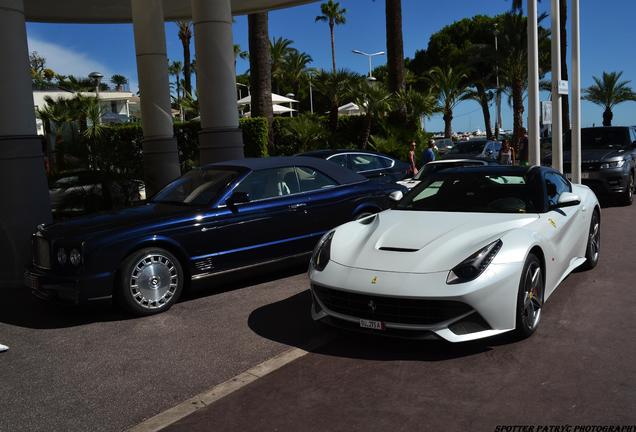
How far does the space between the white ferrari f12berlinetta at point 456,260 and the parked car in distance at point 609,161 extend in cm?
744

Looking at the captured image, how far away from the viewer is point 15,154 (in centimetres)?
765

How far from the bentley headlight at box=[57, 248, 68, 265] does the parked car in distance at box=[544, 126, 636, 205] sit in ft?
35.5

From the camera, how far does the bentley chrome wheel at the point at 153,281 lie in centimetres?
582

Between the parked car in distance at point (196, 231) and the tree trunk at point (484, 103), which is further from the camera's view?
the tree trunk at point (484, 103)

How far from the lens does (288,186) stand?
728 centimetres

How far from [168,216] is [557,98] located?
34.6 feet

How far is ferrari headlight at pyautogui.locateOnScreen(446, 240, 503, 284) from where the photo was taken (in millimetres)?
4258

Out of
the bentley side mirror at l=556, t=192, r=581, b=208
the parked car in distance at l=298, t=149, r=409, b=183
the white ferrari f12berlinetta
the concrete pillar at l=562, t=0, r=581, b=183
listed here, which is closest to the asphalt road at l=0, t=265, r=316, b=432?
the white ferrari f12berlinetta

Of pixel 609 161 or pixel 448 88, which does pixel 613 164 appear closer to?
pixel 609 161

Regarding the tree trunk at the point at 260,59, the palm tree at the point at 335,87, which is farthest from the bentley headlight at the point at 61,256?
the palm tree at the point at 335,87

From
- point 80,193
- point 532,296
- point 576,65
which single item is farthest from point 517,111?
point 532,296

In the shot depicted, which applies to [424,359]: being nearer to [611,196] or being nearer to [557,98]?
[611,196]

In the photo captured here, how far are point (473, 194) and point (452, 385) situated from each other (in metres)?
2.31

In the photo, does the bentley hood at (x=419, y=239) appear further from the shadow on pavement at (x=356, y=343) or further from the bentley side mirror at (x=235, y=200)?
the bentley side mirror at (x=235, y=200)
